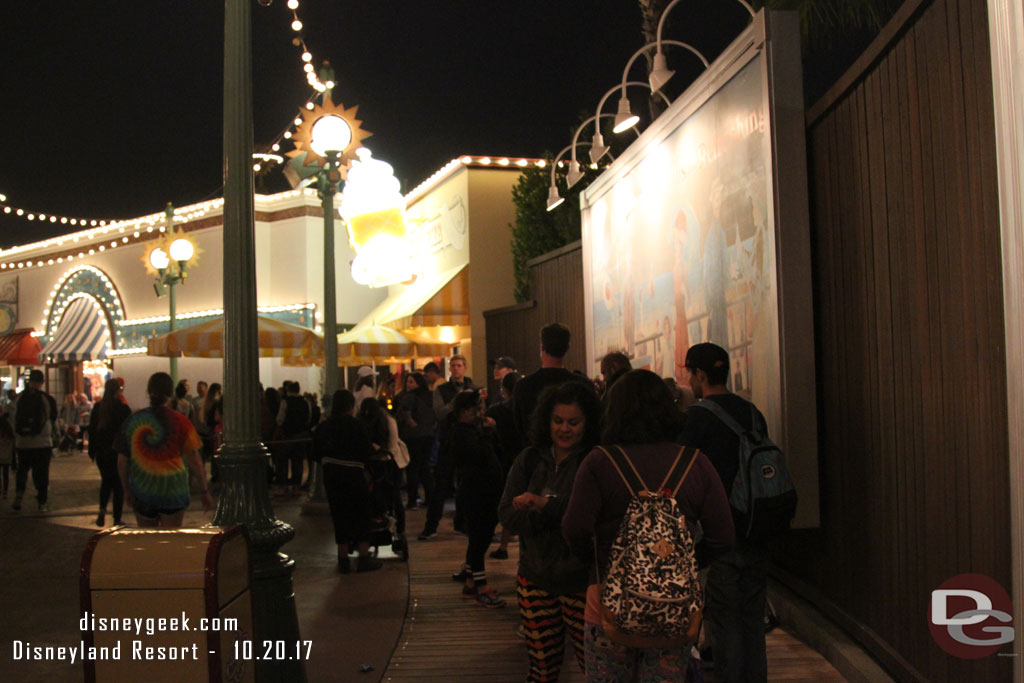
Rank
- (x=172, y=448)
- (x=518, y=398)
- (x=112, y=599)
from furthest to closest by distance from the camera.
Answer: (x=172, y=448) → (x=518, y=398) → (x=112, y=599)

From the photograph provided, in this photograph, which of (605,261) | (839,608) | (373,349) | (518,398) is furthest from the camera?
(373,349)

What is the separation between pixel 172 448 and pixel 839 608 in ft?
16.4

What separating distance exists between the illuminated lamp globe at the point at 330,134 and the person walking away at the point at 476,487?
5.07 m

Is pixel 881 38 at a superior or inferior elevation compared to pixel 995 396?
superior

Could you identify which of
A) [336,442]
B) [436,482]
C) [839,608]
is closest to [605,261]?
[436,482]

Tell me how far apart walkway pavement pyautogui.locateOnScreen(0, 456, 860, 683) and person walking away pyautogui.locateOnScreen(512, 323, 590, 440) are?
155 centimetres

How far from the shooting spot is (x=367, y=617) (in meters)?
7.13

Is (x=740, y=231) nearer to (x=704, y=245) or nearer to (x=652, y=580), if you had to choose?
(x=704, y=245)

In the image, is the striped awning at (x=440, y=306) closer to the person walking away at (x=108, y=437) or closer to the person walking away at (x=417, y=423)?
the person walking away at (x=417, y=423)

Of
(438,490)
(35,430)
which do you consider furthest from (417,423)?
(35,430)

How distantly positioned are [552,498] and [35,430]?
11.9 m

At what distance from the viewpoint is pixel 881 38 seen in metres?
4.76

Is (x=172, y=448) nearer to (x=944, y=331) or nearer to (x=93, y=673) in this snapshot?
(x=93, y=673)

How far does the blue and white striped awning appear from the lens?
33438mm
